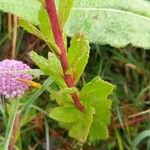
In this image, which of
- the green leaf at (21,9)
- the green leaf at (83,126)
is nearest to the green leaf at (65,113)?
the green leaf at (83,126)

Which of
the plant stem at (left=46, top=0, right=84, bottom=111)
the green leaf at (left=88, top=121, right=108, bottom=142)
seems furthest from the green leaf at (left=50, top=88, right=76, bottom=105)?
the green leaf at (left=88, top=121, right=108, bottom=142)

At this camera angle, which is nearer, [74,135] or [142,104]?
[74,135]

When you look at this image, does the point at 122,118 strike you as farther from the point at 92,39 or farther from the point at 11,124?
the point at 11,124

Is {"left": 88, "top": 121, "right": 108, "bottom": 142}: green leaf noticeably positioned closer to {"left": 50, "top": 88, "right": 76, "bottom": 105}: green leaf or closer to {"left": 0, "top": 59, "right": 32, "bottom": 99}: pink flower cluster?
{"left": 50, "top": 88, "right": 76, "bottom": 105}: green leaf

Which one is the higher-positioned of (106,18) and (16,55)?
(106,18)

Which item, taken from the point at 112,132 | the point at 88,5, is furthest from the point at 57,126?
the point at 88,5

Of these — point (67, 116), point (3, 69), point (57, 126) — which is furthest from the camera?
point (57, 126)

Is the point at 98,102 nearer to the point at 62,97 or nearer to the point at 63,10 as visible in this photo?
the point at 62,97

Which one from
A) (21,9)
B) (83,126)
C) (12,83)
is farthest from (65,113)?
(21,9)
